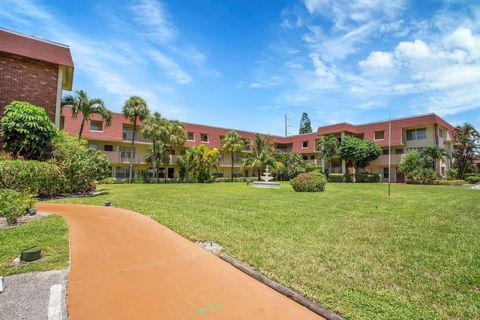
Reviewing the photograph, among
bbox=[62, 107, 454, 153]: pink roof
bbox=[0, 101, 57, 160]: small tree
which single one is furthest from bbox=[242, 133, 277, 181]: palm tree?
bbox=[0, 101, 57, 160]: small tree

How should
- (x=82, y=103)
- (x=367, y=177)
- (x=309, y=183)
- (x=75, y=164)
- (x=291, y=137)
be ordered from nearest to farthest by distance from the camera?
1. (x=75, y=164)
2. (x=309, y=183)
3. (x=82, y=103)
4. (x=367, y=177)
5. (x=291, y=137)

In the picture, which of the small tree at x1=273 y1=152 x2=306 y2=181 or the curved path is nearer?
the curved path

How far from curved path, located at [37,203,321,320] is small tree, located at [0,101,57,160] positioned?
1014 centimetres

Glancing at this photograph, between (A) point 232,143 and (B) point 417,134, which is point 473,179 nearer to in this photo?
(B) point 417,134

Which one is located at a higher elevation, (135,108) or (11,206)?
(135,108)

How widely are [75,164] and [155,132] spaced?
49.0 feet

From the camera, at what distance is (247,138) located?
1640 inches

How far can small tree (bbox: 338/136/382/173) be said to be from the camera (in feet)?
108

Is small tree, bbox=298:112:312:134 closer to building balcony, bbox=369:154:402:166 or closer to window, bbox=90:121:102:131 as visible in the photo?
building balcony, bbox=369:154:402:166

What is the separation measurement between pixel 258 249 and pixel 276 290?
1.58 meters

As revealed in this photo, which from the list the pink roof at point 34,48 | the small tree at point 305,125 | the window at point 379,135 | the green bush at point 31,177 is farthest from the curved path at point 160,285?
the small tree at point 305,125

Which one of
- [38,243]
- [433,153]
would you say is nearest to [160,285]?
[38,243]

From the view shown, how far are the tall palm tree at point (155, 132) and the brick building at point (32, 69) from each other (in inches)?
468

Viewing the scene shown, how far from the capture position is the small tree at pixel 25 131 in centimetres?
1280
